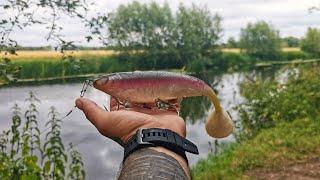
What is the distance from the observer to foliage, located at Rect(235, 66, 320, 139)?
1455cm

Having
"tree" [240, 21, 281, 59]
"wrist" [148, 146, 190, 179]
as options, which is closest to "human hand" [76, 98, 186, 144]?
"wrist" [148, 146, 190, 179]

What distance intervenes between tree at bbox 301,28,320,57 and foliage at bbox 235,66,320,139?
2579 inches

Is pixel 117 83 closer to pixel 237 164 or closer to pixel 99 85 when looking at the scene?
pixel 99 85

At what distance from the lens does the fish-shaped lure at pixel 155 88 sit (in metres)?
2.49

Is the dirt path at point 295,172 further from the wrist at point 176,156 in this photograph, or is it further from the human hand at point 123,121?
the wrist at point 176,156

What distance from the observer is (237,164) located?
9859 millimetres

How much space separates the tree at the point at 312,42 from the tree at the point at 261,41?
5.01 meters

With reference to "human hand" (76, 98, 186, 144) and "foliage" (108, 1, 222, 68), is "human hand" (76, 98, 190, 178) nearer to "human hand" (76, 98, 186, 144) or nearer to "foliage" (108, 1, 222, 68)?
"human hand" (76, 98, 186, 144)

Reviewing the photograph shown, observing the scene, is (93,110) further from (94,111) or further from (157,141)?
(157,141)

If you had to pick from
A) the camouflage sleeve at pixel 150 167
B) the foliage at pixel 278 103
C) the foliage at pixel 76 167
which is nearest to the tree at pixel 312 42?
the foliage at pixel 278 103

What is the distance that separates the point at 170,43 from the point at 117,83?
4943cm

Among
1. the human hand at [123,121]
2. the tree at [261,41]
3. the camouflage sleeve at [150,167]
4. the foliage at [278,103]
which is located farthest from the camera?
the tree at [261,41]

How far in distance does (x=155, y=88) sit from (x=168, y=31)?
5317 cm

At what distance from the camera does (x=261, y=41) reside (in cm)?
8462
